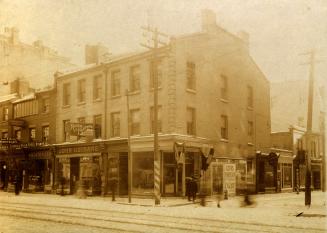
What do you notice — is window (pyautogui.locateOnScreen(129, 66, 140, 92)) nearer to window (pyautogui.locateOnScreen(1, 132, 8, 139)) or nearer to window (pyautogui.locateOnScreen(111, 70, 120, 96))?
window (pyautogui.locateOnScreen(111, 70, 120, 96))

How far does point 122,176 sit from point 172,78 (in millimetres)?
6559

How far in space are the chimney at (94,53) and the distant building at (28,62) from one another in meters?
Answer: 4.49

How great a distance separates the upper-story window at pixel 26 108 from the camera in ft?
107

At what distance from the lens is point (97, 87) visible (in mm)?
27953

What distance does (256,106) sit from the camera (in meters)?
29.5

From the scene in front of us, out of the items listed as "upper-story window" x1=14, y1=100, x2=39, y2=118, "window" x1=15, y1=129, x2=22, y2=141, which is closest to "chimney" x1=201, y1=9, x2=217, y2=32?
"upper-story window" x1=14, y1=100, x2=39, y2=118

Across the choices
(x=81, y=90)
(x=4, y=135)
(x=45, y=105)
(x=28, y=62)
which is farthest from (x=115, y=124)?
(x=28, y=62)

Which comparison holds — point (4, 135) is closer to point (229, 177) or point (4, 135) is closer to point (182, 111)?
point (182, 111)

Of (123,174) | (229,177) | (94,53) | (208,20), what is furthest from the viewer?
(94,53)

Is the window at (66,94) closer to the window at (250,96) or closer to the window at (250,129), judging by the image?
the window at (250,96)

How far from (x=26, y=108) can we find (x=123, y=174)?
11177 mm

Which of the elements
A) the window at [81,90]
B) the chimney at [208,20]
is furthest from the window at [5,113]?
the chimney at [208,20]

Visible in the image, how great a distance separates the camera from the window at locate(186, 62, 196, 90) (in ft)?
79.6

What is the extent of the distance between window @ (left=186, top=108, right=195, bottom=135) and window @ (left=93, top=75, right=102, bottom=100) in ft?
20.8
